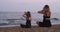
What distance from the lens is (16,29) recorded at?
5.46 m

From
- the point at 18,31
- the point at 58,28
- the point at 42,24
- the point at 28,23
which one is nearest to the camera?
the point at 18,31

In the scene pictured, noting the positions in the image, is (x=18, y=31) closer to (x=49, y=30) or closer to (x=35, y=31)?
(x=35, y=31)

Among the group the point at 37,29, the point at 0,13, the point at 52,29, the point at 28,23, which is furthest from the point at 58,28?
the point at 0,13

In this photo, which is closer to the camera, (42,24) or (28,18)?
(42,24)

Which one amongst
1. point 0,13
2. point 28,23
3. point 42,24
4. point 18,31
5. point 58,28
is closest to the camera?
point 18,31

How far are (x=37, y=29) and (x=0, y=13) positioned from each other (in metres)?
23.1

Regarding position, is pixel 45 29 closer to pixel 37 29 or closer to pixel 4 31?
pixel 37 29

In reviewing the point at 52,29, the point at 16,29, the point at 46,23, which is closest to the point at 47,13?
the point at 46,23

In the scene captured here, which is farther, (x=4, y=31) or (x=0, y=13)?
(x=0, y=13)

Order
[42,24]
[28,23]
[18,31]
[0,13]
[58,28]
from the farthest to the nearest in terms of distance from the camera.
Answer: [0,13] < [28,23] < [42,24] < [58,28] < [18,31]

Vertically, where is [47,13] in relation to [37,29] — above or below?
above

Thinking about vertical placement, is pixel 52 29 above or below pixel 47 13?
below

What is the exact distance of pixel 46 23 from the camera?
635 centimetres

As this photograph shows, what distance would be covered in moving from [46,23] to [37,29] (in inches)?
33.9
